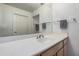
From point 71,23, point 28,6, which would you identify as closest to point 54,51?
point 28,6

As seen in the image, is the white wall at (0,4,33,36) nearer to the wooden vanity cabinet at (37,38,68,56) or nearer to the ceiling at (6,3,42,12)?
the ceiling at (6,3,42,12)

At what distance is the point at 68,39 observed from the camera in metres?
2.04

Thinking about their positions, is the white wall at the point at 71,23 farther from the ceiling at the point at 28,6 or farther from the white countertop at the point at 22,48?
the white countertop at the point at 22,48

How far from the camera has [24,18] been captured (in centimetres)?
141

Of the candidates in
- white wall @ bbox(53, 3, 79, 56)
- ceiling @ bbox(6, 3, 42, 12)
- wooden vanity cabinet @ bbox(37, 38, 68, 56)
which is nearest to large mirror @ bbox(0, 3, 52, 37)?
ceiling @ bbox(6, 3, 42, 12)

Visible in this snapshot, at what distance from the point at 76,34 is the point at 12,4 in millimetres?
1369

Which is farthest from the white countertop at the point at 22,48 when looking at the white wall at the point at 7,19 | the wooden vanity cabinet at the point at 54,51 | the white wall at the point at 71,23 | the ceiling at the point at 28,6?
the white wall at the point at 71,23

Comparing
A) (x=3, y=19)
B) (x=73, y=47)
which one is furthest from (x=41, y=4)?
(x=73, y=47)

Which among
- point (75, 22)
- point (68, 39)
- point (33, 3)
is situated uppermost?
point (33, 3)

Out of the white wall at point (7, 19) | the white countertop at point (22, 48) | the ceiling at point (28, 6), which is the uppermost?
the ceiling at point (28, 6)

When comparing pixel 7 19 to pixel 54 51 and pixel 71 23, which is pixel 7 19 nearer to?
pixel 54 51

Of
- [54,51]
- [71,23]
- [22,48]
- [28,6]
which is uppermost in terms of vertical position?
[28,6]

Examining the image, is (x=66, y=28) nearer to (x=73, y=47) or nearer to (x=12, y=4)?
(x=73, y=47)

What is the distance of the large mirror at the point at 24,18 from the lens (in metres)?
1.18
